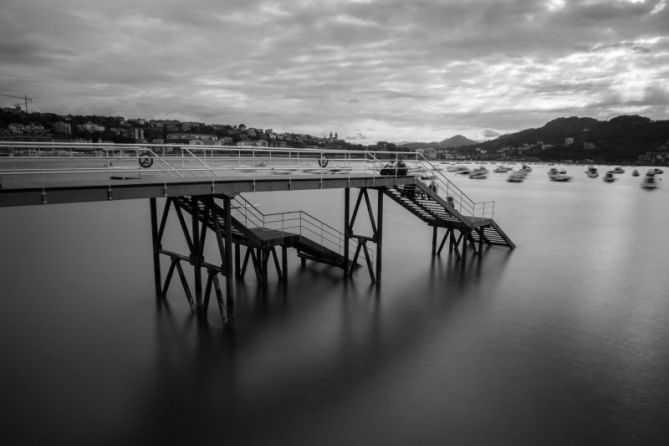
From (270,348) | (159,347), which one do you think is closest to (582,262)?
(270,348)

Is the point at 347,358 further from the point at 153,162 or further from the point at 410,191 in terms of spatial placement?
the point at 410,191

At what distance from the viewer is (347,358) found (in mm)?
13195

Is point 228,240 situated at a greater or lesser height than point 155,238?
greater

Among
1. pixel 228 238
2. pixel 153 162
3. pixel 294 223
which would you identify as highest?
pixel 153 162

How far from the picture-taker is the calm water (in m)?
9.83

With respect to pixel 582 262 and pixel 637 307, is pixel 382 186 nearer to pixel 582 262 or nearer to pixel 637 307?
pixel 637 307

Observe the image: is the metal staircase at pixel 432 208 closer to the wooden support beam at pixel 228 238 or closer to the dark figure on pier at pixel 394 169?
the dark figure on pier at pixel 394 169

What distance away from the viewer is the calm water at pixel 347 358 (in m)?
9.83

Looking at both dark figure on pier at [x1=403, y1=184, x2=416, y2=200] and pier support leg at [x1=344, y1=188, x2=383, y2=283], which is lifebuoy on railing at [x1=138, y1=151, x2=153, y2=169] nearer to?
pier support leg at [x1=344, y1=188, x2=383, y2=283]

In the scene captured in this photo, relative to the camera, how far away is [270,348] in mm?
13648

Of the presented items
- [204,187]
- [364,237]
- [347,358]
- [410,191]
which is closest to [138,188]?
[204,187]

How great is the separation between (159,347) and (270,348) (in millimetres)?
3532

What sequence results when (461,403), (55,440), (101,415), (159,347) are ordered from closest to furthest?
1. (55,440)
2. (101,415)
3. (461,403)
4. (159,347)

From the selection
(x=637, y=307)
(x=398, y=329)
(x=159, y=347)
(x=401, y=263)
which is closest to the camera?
(x=159, y=347)
